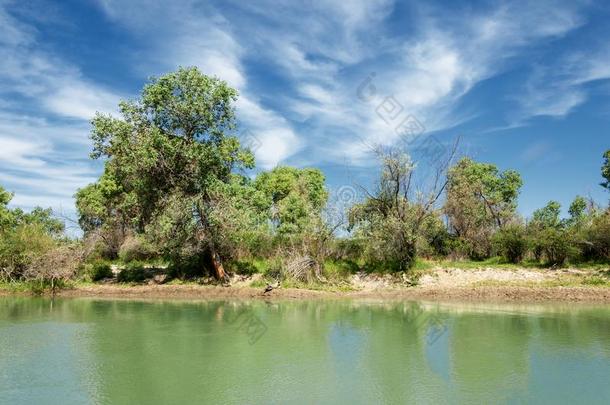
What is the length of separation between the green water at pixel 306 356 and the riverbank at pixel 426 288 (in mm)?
3480

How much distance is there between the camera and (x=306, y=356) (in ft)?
41.6

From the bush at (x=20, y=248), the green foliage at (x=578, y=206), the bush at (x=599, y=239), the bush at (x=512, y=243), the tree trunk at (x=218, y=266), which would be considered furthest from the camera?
the green foliage at (x=578, y=206)

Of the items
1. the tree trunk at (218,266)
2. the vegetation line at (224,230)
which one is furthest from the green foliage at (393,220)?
the tree trunk at (218,266)

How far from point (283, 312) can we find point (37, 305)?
11.5 metres

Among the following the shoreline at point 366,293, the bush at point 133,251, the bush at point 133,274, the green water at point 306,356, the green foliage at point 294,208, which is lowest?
the green water at point 306,356

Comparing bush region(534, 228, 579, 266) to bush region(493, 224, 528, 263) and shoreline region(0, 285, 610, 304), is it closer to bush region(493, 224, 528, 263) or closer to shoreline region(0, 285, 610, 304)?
bush region(493, 224, 528, 263)

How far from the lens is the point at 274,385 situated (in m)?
10.1

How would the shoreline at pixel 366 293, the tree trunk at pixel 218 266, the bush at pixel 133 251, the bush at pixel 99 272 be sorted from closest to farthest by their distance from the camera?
the shoreline at pixel 366 293, the tree trunk at pixel 218 266, the bush at pixel 99 272, the bush at pixel 133 251

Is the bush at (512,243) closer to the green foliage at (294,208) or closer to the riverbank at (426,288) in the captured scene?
the riverbank at (426,288)

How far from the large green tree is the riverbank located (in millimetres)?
2319

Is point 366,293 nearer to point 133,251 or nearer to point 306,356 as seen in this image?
point 306,356

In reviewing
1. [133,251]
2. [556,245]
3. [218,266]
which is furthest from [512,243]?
[133,251]

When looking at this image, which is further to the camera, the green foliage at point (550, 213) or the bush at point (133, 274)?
the green foliage at point (550, 213)

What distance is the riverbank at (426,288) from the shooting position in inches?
944
